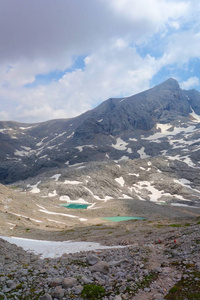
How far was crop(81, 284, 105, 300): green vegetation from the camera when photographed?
31.2 feet

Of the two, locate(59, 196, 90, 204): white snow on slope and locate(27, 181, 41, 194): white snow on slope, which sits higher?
locate(27, 181, 41, 194): white snow on slope

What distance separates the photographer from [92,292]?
976 cm

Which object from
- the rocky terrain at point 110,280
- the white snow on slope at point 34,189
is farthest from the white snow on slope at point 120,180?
the rocky terrain at point 110,280

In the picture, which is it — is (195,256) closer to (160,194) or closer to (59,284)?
(59,284)

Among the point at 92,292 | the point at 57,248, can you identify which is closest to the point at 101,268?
the point at 92,292

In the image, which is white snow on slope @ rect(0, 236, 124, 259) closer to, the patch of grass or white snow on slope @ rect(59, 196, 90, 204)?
the patch of grass

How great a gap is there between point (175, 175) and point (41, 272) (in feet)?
548

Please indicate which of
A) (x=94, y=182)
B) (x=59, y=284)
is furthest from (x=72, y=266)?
(x=94, y=182)

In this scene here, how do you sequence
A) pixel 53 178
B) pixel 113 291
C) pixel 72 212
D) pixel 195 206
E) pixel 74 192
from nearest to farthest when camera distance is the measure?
pixel 113 291
pixel 72 212
pixel 195 206
pixel 74 192
pixel 53 178

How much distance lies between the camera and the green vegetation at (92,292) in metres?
9.51

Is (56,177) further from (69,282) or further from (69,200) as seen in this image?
(69,282)

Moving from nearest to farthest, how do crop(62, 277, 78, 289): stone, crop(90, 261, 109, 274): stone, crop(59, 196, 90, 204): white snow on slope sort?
crop(62, 277, 78, 289): stone < crop(90, 261, 109, 274): stone < crop(59, 196, 90, 204): white snow on slope

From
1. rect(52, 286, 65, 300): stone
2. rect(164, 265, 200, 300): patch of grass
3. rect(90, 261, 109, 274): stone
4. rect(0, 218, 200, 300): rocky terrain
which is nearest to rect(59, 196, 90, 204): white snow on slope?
rect(0, 218, 200, 300): rocky terrain

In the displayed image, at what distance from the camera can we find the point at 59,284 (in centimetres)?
1045
